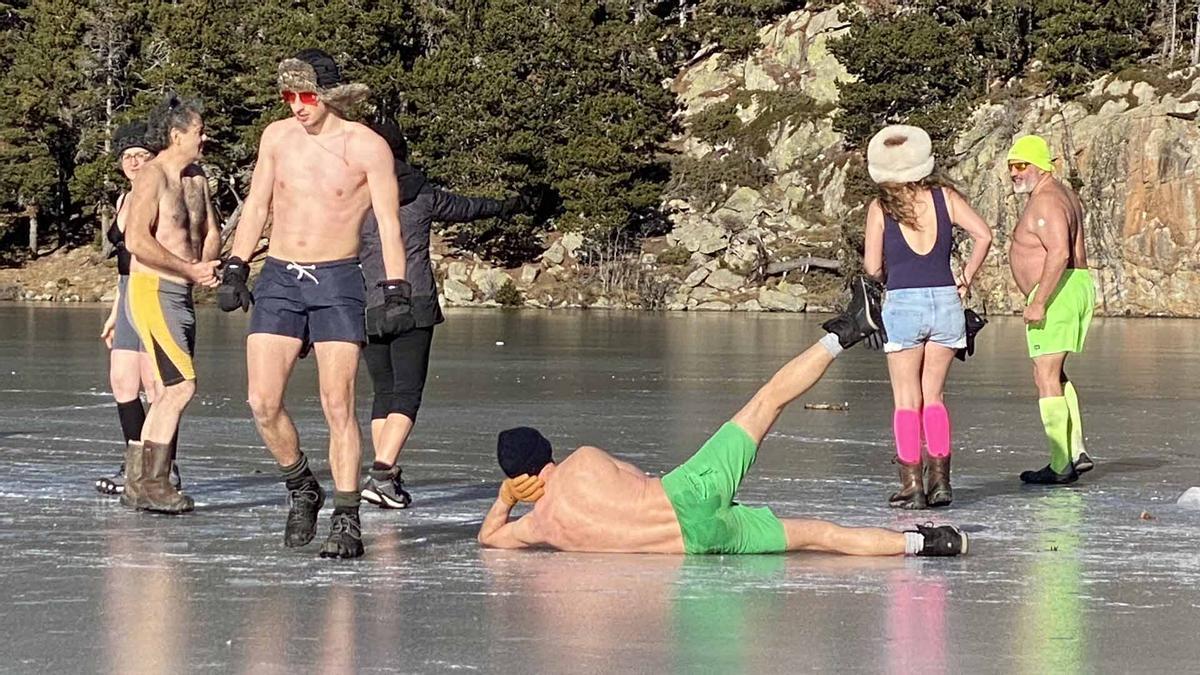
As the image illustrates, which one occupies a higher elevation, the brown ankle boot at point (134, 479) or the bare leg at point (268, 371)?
the bare leg at point (268, 371)

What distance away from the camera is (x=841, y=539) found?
22.4ft

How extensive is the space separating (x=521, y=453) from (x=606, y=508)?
0.37 meters

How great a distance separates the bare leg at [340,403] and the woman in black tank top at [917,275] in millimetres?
2840

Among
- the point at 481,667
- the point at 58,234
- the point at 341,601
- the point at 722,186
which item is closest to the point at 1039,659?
the point at 481,667

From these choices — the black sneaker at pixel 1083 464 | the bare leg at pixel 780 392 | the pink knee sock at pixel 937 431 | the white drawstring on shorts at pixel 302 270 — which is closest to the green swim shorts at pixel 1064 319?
the black sneaker at pixel 1083 464

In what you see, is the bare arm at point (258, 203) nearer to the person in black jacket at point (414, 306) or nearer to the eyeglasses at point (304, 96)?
the eyeglasses at point (304, 96)

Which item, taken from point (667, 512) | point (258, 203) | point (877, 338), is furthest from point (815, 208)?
point (667, 512)

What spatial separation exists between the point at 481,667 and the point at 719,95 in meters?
69.0

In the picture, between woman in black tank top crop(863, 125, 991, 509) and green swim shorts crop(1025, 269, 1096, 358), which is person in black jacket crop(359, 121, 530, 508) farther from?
green swim shorts crop(1025, 269, 1096, 358)

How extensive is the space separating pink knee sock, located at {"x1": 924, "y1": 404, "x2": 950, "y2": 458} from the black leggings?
2.47m

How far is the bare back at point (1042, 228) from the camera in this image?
1005 centimetres

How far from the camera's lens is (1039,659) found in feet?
16.3

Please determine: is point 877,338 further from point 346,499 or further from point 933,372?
point 346,499

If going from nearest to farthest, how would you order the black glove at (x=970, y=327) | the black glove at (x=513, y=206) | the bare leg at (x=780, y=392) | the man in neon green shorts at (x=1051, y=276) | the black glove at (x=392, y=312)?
1. the bare leg at (x=780, y=392)
2. the black glove at (x=392, y=312)
3. the black glove at (x=970, y=327)
4. the black glove at (x=513, y=206)
5. the man in neon green shorts at (x=1051, y=276)
